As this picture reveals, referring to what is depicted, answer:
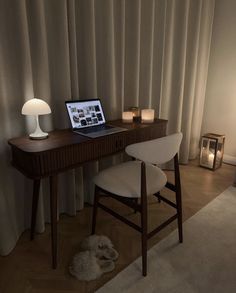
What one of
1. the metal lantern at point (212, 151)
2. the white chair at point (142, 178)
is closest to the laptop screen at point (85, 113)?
the white chair at point (142, 178)

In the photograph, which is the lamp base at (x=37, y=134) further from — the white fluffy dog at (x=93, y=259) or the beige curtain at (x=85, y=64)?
the white fluffy dog at (x=93, y=259)

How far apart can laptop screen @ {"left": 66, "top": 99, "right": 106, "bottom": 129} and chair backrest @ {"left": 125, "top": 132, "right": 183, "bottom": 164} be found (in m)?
0.57

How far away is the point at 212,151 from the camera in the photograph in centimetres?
298

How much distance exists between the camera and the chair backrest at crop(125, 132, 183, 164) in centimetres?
139

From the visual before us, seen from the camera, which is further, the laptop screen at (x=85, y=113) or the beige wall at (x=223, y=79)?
the beige wall at (x=223, y=79)

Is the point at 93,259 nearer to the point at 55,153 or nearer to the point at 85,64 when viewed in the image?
the point at 55,153

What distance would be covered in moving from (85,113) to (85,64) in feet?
1.25

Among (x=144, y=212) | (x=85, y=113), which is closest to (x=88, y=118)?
(x=85, y=113)

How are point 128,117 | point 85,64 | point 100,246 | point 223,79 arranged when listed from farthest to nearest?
1. point 223,79
2. point 128,117
3. point 85,64
4. point 100,246

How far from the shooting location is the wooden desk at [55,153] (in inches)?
55.6

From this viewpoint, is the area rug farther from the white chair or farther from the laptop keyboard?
the laptop keyboard

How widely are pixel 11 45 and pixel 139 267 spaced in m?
1.54

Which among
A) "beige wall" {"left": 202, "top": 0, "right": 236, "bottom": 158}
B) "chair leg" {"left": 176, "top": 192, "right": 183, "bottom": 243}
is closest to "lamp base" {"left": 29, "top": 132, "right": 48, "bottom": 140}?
"chair leg" {"left": 176, "top": 192, "right": 183, "bottom": 243}

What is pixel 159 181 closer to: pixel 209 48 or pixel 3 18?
pixel 3 18
